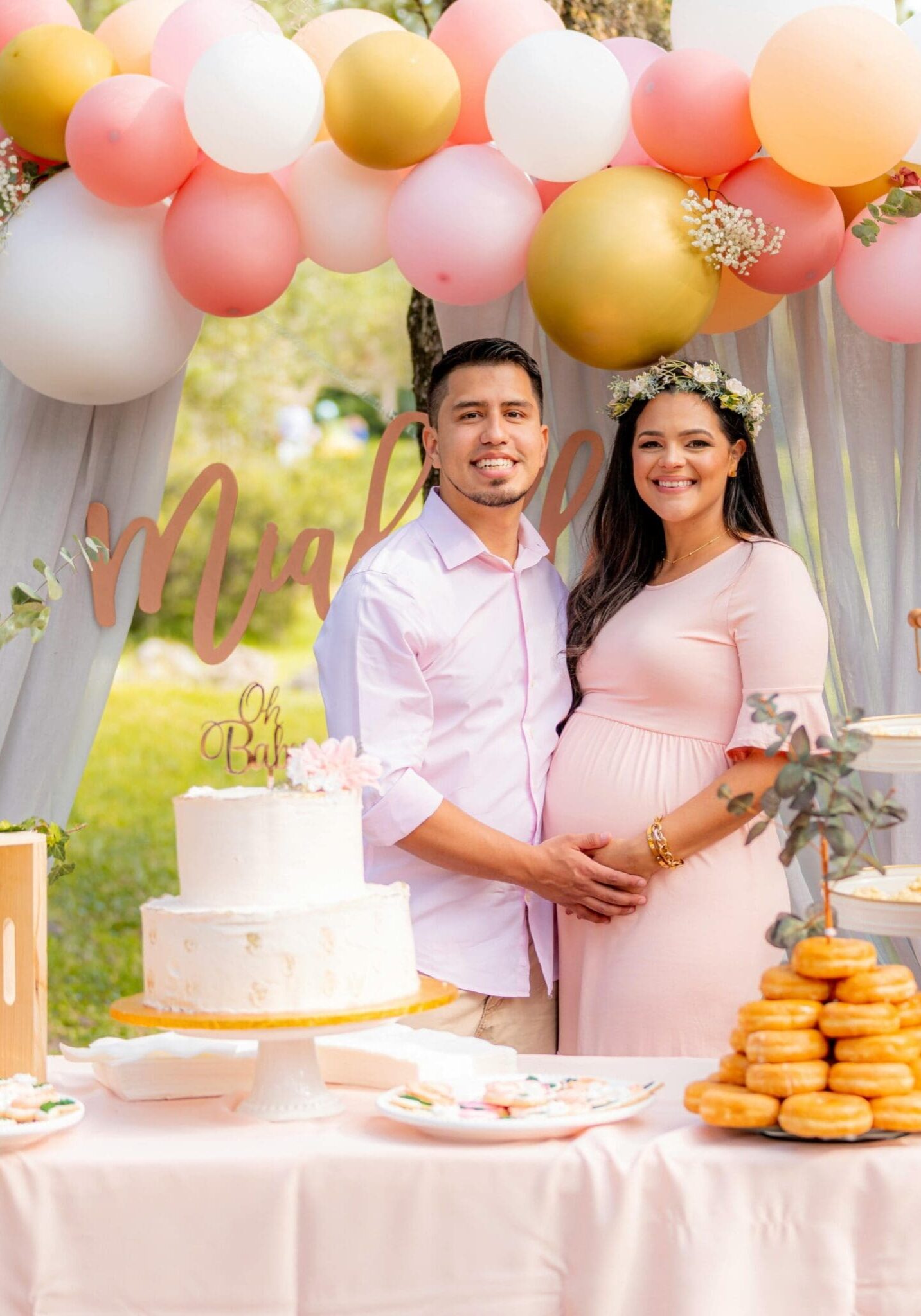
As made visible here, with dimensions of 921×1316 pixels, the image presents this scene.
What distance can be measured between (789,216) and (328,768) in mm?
1706

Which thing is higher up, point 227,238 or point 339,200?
point 339,200

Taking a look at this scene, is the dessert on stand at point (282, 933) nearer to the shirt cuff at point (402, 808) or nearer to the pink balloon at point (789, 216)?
the shirt cuff at point (402, 808)

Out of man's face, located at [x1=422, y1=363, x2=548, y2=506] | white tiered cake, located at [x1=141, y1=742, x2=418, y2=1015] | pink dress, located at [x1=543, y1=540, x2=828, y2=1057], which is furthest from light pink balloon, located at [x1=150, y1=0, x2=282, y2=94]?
white tiered cake, located at [x1=141, y1=742, x2=418, y2=1015]

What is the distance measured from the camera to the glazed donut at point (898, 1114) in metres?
1.82

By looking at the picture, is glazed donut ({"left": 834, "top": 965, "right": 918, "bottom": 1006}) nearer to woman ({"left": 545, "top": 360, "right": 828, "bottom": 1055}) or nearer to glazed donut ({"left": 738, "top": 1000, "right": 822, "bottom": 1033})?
glazed donut ({"left": 738, "top": 1000, "right": 822, "bottom": 1033})

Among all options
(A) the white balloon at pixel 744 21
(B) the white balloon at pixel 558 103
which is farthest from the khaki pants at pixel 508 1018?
(A) the white balloon at pixel 744 21

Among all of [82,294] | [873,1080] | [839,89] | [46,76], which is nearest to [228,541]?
[82,294]

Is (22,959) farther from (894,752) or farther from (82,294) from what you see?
(82,294)

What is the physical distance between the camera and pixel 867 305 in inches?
124

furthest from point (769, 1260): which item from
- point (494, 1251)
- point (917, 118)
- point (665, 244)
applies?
point (917, 118)

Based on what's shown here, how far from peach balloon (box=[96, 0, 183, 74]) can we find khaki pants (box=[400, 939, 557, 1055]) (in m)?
2.17

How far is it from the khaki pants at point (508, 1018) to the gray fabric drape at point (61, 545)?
4.22ft

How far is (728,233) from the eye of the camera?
10.2 ft

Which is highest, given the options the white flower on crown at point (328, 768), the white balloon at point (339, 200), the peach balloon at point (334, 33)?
the peach balloon at point (334, 33)
